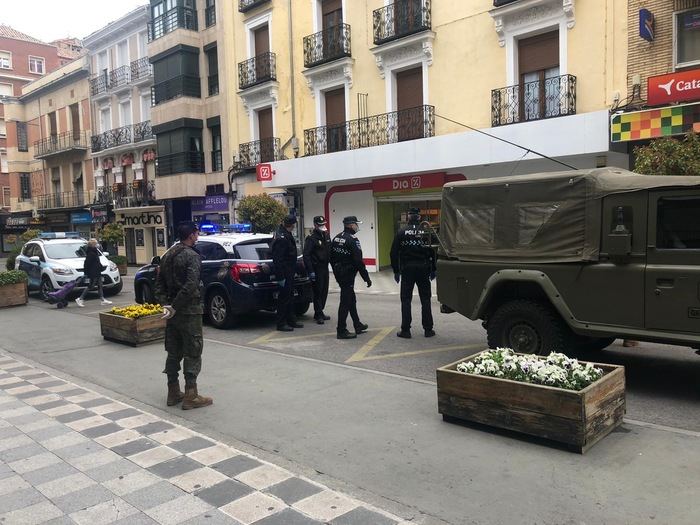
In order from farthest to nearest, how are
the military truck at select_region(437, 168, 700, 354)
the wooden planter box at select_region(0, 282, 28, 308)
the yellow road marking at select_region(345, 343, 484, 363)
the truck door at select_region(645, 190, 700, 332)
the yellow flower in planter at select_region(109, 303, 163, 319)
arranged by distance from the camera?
1. the wooden planter box at select_region(0, 282, 28, 308)
2. the yellow flower in planter at select_region(109, 303, 163, 319)
3. the yellow road marking at select_region(345, 343, 484, 363)
4. the military truck at select_region(437, 168, 700, 354)
5. the truck door at select_region(645, 190, 700, 332)

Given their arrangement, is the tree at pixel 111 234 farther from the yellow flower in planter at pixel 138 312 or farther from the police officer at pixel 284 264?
the police officer at pixel 284 264

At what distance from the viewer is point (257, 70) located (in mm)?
24203

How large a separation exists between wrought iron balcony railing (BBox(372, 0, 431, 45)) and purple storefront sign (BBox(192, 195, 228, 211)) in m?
10.4

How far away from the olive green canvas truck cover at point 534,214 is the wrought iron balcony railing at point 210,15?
23336 mm

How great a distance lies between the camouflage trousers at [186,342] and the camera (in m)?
5.78

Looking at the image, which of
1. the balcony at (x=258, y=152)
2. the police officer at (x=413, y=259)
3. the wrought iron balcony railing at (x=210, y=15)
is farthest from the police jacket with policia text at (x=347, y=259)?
the wrought iron balcony railing at (x=210, y=15)

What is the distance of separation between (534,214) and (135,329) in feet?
19.9

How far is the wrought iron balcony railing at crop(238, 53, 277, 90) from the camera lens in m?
23.5

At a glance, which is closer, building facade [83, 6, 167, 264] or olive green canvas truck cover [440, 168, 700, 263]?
olive green canvas truck cover [440, 168, 700, 263]

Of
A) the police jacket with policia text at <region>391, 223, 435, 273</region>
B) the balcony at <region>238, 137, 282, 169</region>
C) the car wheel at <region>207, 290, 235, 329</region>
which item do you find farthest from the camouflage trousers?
the balcony at <region>238, 137, 282, 169</region>

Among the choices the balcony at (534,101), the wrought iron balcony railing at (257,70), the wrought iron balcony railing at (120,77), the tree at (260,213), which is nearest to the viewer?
the balcony at (534,101)

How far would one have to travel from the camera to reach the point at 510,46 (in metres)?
16.4

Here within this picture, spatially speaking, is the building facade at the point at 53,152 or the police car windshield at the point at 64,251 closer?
the police car windshield at the point at 64,251

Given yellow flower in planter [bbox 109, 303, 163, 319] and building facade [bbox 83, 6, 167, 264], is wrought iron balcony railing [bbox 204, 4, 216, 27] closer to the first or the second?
building facade [bbox 83, 6, 167, 264]
